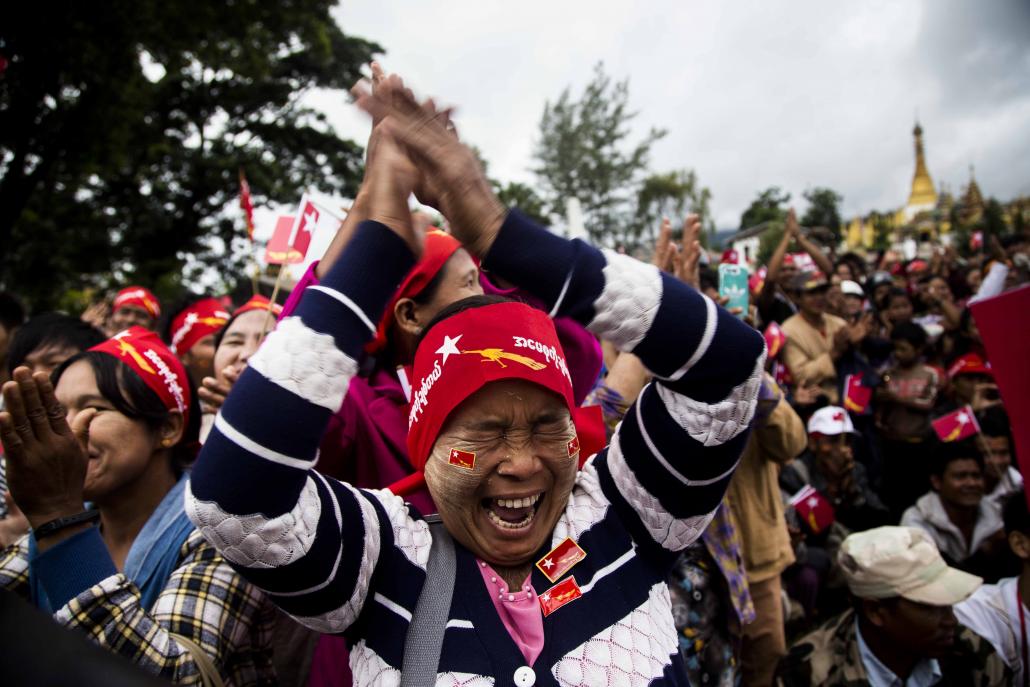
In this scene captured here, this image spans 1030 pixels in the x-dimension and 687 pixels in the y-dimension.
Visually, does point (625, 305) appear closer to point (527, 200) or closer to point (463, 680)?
point (463, 680)

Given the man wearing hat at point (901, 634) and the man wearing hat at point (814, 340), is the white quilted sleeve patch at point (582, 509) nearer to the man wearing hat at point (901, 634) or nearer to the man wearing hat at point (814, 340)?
the man wearing hat at point (901, 634)

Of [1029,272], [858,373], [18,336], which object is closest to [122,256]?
[18,336]

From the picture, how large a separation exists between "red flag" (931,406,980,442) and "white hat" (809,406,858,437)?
574mm

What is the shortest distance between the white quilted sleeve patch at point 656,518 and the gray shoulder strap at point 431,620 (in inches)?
17.2

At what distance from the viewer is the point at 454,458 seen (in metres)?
1.54

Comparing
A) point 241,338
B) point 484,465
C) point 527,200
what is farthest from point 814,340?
point 527,200

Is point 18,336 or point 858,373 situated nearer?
point 18,336

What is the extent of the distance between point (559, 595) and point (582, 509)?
0.23 m

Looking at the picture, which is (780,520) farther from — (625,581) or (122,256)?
(122,256)

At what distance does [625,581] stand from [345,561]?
629 millimetres

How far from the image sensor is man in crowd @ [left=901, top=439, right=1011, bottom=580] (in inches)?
168

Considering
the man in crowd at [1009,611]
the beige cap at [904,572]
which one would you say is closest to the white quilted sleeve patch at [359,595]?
the beige cap at [904,572]

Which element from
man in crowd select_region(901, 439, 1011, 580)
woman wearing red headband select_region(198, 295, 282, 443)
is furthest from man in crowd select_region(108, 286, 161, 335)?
man in crowd select_region(901, 439, 1011, 580)

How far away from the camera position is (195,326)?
13.7 ft
